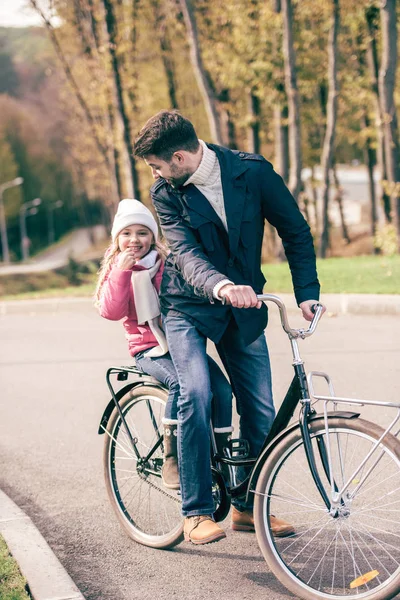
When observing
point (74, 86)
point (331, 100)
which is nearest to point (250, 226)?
point (331, 100)

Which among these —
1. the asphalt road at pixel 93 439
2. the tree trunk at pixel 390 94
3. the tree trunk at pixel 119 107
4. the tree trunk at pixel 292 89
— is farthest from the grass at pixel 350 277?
the tree trunk at pixel 119 107

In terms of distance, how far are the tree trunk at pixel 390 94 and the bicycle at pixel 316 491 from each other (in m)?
14.4

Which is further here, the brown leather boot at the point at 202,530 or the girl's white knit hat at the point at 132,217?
the girl's white knit hat at the point at 132,217

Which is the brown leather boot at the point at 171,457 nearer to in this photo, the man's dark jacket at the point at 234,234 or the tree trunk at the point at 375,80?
the man's dark jacket at the point at 234,234

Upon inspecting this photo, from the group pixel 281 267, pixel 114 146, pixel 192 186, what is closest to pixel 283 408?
pixel 192 186

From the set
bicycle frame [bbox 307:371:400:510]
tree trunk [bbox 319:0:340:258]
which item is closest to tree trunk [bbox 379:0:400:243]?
tree trunk [bbox 319:0:340:258]

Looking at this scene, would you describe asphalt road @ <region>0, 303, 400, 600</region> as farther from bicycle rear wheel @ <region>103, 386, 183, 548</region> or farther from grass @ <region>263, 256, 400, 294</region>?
grass @ <region>263, 256, 400, 294</region>

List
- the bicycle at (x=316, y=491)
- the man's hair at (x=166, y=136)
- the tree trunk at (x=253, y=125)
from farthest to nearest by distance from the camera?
the tree trunk at (x=253, y=125) → the man's hair at (x=166, y=136) → the bicycle at (x=316, y=491)

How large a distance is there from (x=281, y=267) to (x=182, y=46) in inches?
711

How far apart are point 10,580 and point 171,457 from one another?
862 mm

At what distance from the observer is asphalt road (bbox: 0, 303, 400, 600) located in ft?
14.4

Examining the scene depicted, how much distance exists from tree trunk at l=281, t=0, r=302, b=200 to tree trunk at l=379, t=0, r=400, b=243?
3.21m

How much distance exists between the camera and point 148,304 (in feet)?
15.4

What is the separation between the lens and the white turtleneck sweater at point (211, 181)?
13.9 feet
